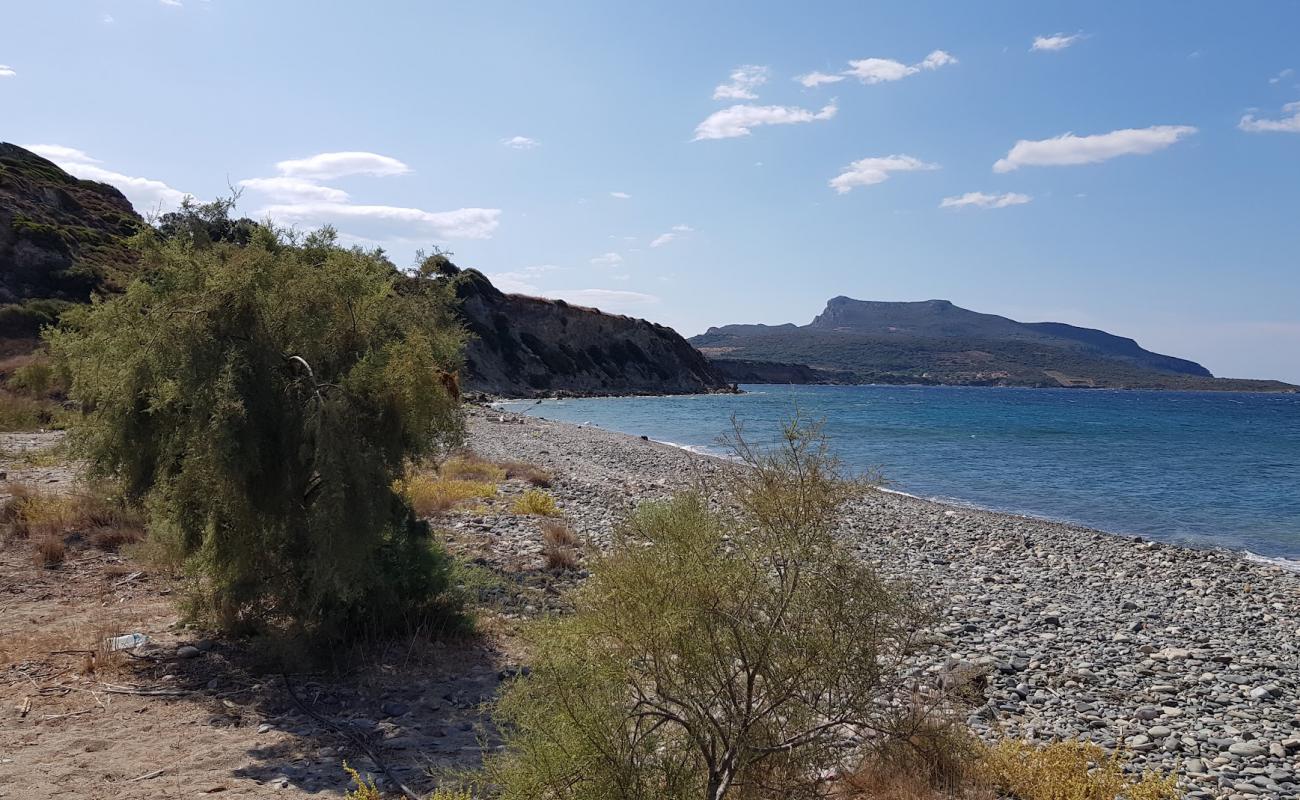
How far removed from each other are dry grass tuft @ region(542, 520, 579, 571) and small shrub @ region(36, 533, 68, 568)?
5500 mm

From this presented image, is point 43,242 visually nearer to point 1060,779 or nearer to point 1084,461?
point 1060,779

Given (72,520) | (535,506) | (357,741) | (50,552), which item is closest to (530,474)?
(535,506)

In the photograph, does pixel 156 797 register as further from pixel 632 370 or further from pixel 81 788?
pixel 632 370

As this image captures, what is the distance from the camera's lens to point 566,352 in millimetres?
86000

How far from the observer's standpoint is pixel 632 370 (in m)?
92.7

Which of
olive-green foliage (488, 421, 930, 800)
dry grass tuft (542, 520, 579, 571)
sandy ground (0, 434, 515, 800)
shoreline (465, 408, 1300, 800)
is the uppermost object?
olive-green foliage (488, 421, 930, 800)

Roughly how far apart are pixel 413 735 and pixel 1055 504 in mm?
22230

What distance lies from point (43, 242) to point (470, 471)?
102 feet

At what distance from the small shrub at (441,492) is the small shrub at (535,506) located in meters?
1.02

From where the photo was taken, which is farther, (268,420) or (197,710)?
(268,420)

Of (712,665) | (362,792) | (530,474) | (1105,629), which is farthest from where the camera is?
(530,474)

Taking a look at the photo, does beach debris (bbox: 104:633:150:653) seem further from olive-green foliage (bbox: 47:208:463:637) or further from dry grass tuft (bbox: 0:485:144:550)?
dry grass tuft (bbox: 0:485:144:550)

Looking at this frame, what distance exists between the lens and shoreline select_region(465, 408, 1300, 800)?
6.65 m

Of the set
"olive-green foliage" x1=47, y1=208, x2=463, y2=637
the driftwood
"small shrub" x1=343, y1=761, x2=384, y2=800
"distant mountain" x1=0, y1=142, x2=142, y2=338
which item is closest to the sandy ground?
the driftwood
